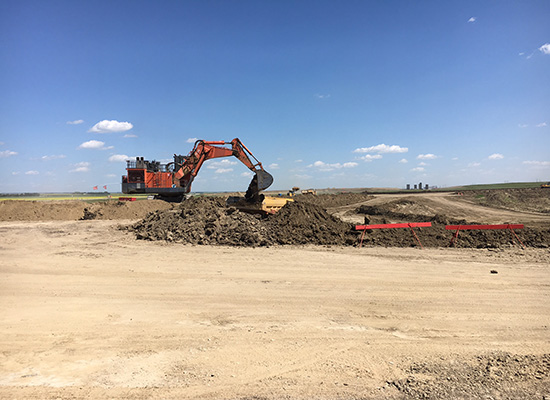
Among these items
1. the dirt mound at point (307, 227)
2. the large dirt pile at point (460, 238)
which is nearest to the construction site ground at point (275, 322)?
the large dirt pile at point (460, 238)

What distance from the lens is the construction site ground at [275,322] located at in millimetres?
3865

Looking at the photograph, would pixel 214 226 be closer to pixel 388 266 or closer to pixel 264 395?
pixel 388 266

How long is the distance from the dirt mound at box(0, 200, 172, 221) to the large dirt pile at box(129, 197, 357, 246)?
10.6 metres

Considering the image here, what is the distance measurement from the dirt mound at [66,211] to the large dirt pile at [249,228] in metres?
10.6

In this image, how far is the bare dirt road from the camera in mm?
3840

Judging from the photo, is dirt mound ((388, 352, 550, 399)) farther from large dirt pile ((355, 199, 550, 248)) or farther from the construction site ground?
large dirt pile ((355, 199, 550, 248))

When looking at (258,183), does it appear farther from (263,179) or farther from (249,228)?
(249,228)

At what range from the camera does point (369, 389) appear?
3.75 meters

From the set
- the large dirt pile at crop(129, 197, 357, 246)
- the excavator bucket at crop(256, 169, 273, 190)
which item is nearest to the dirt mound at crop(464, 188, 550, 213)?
the large dirt pile at crop(129, 197, 357, 246)

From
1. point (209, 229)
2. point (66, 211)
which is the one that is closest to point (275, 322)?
point (209, 229)

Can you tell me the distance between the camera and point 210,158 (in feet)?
75.5

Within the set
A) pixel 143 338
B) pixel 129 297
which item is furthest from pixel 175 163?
pixel 143 338

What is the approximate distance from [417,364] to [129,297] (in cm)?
556

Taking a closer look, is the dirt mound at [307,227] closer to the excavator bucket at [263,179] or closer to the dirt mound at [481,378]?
the excavator bucket at [263,179]
